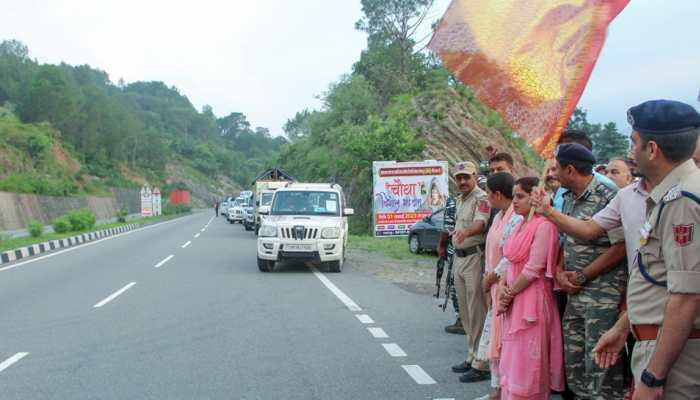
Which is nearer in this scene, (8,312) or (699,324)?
(699,324)

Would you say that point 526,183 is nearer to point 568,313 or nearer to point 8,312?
point 568,313

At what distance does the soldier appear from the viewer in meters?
3.72

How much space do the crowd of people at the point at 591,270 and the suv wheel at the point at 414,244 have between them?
1230 cm

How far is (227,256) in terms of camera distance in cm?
1805

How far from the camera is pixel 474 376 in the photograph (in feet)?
18.8

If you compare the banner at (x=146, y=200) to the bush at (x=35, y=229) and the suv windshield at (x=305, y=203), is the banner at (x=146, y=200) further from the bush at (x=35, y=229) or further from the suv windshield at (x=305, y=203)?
the suv windshield at (x=305, y=203)

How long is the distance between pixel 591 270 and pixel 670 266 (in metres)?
1.37

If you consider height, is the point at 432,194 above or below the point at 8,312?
above

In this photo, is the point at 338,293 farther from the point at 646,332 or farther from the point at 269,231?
the point at 646,332

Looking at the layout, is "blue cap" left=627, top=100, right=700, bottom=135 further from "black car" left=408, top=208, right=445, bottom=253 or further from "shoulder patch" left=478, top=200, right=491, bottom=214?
"black car" left=408, top=208, right=445, bottom=253

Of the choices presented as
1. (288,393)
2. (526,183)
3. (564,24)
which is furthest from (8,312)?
(564,24)

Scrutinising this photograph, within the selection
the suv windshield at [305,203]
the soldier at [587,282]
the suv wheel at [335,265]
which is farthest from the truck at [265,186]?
the soldier at [587,282]

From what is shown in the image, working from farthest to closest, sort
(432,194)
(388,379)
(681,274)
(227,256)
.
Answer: (432,194), (227,256), (388,379), (681,274)

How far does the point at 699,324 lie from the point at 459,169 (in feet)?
12.6
